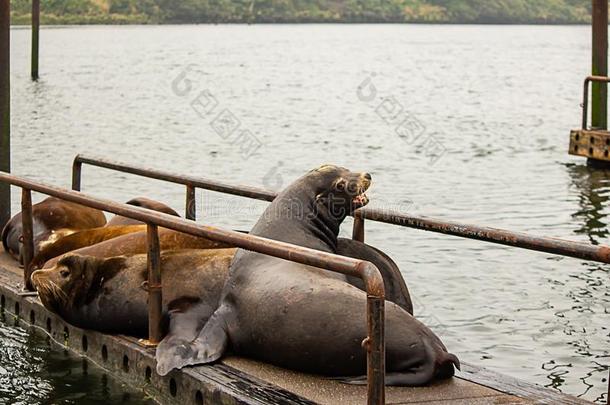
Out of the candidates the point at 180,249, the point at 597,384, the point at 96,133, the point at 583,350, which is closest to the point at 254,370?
the point at 180,249

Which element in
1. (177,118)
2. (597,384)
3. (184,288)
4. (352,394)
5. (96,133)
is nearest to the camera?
(352,394)

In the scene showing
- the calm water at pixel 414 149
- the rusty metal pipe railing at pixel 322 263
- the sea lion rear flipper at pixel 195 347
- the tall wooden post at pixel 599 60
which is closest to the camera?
the rusty metal pipe railing at pixel 322 263

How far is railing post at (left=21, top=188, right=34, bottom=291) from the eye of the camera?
9.37 metres

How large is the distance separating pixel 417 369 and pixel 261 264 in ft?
3.78

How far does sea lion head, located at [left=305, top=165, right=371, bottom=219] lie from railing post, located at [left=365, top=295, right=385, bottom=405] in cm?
189

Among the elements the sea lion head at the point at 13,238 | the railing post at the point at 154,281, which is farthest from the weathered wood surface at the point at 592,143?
the railing post at the point at 154,281

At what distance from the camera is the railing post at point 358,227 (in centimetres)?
823

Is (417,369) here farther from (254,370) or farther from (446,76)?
(446,76)

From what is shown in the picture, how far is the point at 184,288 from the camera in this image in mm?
7812

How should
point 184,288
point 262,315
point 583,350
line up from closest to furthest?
point 262,315 < point 184,288 < point 583,350

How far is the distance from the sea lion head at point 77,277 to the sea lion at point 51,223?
1.99 meters

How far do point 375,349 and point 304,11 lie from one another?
153253 millimetres

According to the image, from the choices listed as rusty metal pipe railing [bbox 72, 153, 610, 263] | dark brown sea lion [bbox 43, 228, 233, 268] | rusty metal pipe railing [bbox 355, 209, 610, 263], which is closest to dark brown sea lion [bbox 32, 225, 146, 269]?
dark brown sea lion [bbox 43, 228, 233, 268]

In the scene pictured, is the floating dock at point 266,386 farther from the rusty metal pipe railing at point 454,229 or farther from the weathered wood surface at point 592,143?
the weathered wood surface at point 592,143
